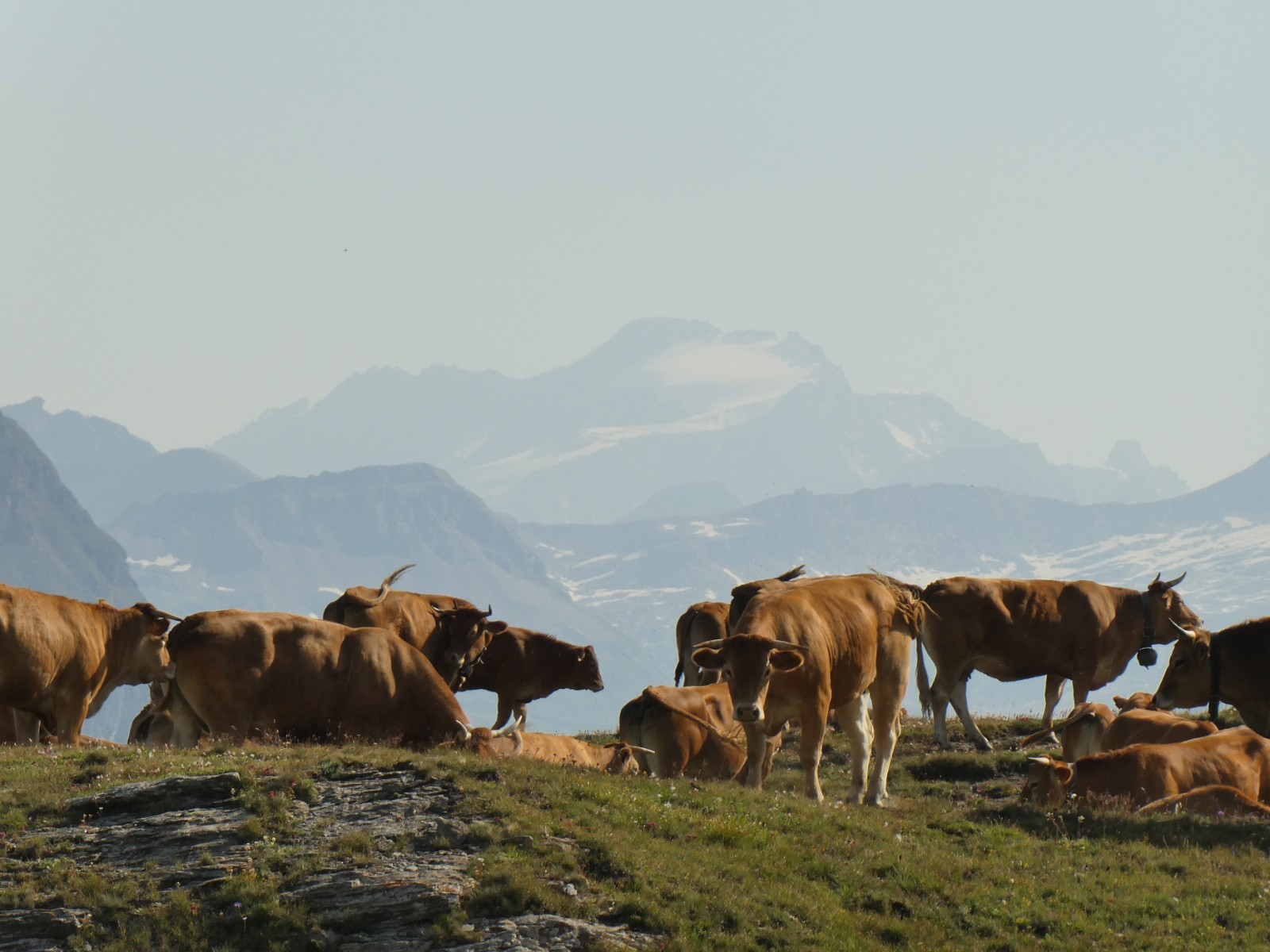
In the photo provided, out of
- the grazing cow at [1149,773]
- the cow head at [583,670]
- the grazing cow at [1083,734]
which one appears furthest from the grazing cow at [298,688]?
the cow head at [583,670]

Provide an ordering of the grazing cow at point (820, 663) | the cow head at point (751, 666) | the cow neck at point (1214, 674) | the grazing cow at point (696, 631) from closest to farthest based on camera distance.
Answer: the cow head at point (751, 666) < the grazing cow at point (820, 663) < the cow neck at point (1214, 674) < the grazing cow at point (696, 631)

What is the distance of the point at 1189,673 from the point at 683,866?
1297 cm

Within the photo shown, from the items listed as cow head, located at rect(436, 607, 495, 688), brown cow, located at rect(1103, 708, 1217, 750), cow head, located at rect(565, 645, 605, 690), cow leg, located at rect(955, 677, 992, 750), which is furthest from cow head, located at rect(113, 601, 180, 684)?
brown cow, located at rect(1103, 708, 1217, 750)

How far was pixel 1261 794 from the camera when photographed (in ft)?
66.8

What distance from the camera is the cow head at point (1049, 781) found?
19.5 m

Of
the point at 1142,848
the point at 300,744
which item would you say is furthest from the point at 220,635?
the point at 1142,848

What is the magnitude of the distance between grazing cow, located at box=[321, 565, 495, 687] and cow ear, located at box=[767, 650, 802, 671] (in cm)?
1056

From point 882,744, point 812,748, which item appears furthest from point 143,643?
point 882,744

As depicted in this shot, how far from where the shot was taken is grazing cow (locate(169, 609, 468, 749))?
782 inches

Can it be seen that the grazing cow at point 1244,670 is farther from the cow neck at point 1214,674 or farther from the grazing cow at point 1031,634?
the grazing cow at point 1031,634

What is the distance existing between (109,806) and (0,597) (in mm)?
6139

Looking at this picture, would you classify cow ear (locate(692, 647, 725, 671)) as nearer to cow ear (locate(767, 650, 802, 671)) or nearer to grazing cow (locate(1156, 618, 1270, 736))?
cow ear (locate(767, 650, 802, 671))

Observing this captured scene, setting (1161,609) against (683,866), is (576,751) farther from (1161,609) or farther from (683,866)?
(1161,609)

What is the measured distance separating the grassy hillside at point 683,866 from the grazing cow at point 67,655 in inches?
112
